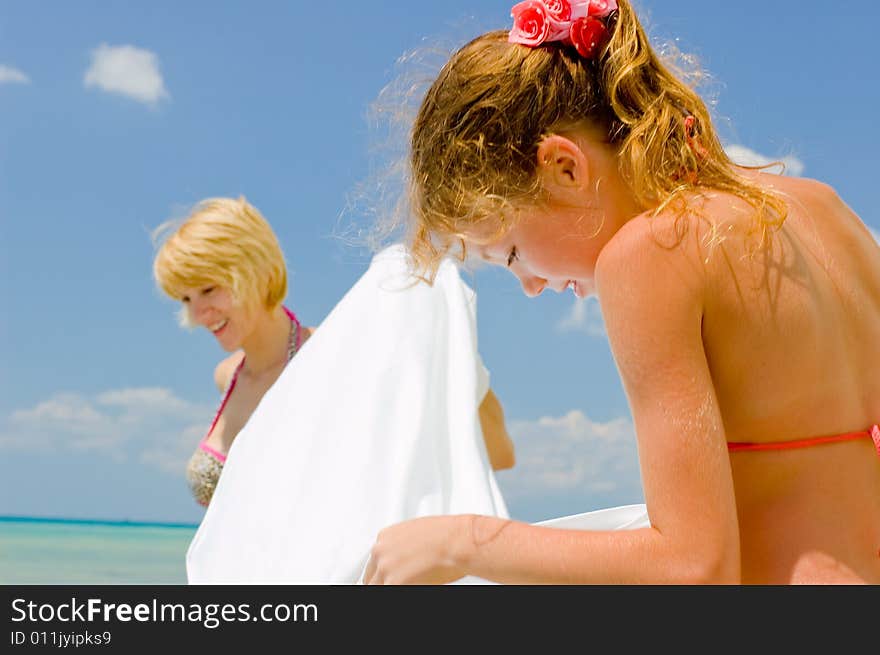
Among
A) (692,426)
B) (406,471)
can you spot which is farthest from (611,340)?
(406,471)

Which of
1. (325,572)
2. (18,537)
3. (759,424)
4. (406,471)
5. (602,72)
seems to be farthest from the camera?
(18,537)

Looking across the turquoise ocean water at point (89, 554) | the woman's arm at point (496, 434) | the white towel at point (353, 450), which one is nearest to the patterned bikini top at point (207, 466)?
the woman's arm at point (496, 434)

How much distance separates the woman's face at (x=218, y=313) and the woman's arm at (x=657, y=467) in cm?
311

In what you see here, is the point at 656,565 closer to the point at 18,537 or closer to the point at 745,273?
the point at 745,273

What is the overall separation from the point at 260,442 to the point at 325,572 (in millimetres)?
441

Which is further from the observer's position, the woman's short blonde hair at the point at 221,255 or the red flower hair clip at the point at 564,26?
the woman's short blonde hair at the point at 221,255

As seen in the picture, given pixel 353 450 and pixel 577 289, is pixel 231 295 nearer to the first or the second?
pixel 353 450

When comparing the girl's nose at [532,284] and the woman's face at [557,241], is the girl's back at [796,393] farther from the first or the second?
the girl's nose at [532,284]

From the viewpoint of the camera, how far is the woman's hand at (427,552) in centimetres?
111

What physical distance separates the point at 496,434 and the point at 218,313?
155cm

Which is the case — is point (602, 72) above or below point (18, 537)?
below

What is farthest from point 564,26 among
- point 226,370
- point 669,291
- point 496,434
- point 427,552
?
point 226,370
